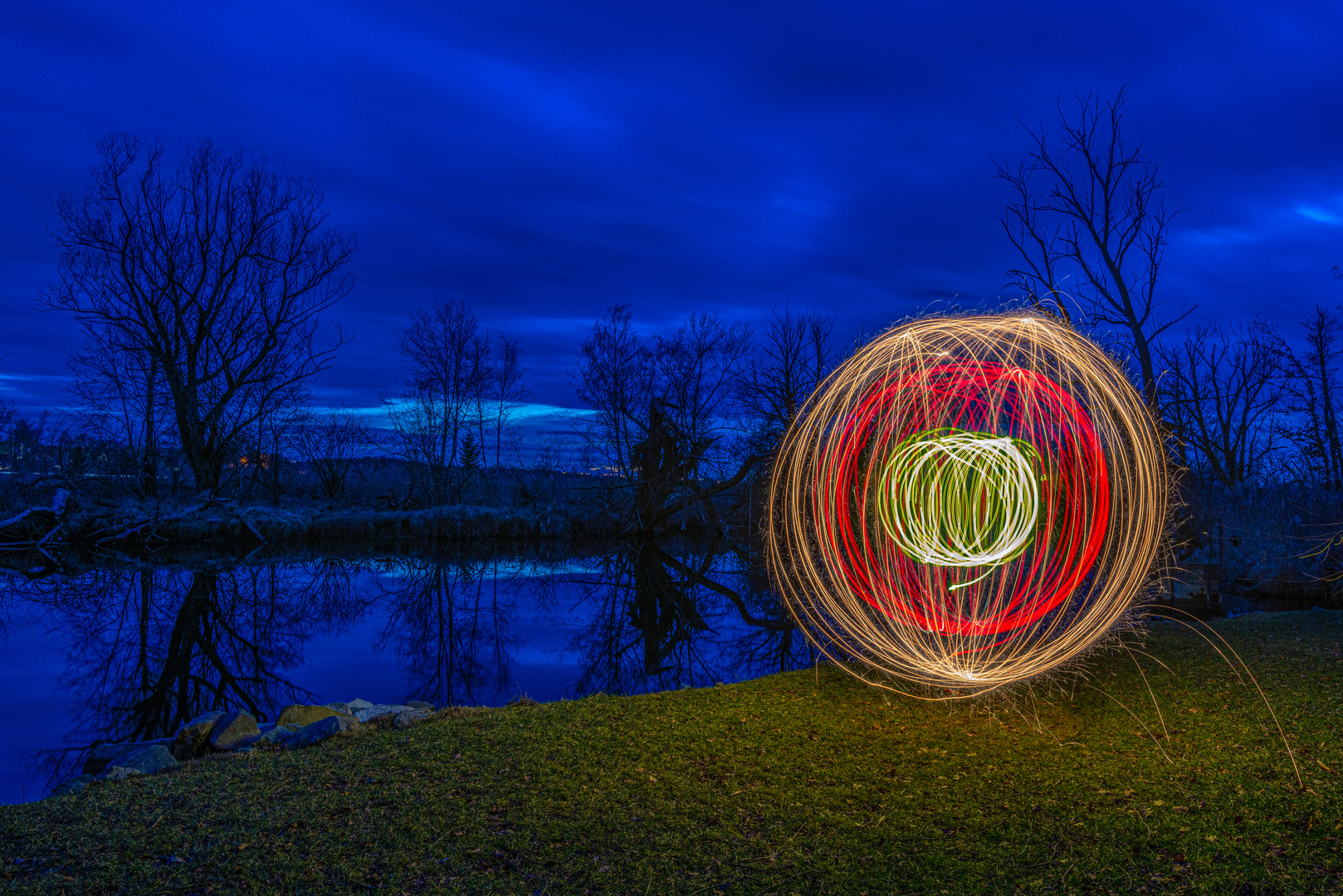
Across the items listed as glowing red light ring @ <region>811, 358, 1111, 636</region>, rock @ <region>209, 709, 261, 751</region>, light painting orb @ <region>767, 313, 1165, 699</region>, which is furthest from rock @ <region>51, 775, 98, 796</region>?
glowing red light ring @ <region>811, 358, 1111, 636</region>

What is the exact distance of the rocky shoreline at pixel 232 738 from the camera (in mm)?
5539

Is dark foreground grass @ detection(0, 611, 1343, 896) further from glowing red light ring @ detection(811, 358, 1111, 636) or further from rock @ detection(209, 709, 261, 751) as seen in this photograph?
rock @ detection(209, 709, 261, 751)

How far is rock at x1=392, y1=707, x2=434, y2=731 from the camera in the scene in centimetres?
586

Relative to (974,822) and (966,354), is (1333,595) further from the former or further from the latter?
(974,822)

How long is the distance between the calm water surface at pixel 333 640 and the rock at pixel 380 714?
1733 mm

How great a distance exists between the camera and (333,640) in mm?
12047

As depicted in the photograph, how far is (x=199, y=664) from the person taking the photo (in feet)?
34.0

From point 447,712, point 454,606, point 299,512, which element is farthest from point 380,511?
point 447,712

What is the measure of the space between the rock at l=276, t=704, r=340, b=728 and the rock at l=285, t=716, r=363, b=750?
0.88 metres

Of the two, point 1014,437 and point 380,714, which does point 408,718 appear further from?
point 1014,437

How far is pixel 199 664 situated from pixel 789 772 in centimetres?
895

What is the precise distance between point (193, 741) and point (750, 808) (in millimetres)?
4671

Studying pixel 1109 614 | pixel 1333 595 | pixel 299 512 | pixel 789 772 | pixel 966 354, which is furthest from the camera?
pixel 299 512

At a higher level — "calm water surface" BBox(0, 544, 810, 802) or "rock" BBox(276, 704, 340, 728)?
"rock" BBox(276, 704, 340, 728)
